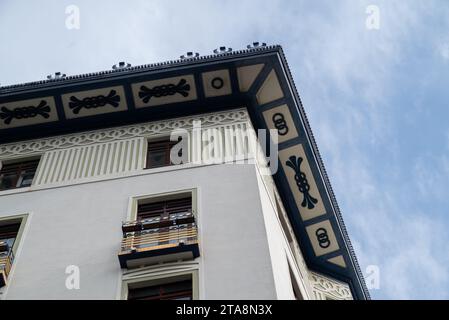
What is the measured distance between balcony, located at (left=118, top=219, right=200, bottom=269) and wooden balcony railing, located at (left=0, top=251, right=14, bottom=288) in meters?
1.75

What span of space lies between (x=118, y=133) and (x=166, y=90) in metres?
1.34

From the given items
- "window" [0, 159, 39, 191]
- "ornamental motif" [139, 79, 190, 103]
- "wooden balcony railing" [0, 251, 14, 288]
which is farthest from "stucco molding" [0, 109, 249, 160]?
"wooden balcony railing" [0, 251, 14, 288]

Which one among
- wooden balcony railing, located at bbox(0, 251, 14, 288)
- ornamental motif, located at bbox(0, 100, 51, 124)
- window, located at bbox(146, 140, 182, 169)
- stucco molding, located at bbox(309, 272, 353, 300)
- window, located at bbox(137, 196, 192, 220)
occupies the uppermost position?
ornamental motif, located at bbox(0, 100, 51, 124)

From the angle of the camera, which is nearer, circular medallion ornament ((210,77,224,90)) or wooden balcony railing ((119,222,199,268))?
wooden balcony railing ((119,222,199,268))

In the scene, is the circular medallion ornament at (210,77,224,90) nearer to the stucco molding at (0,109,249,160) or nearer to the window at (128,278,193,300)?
the stucco molding at (0,109,249,160)

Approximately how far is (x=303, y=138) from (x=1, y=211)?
6205 mm

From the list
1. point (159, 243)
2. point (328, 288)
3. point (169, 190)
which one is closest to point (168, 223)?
point (159, 243)

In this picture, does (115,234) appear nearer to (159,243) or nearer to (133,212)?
(133,212)

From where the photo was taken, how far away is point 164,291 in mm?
10328

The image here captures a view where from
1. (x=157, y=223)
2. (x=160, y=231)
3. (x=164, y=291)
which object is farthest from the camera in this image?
(x=157, y=223)

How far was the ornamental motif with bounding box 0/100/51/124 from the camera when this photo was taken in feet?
48.6

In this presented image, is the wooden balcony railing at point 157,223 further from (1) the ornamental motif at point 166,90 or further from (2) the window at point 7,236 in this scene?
(1) the ornamental motif at point 166,90
